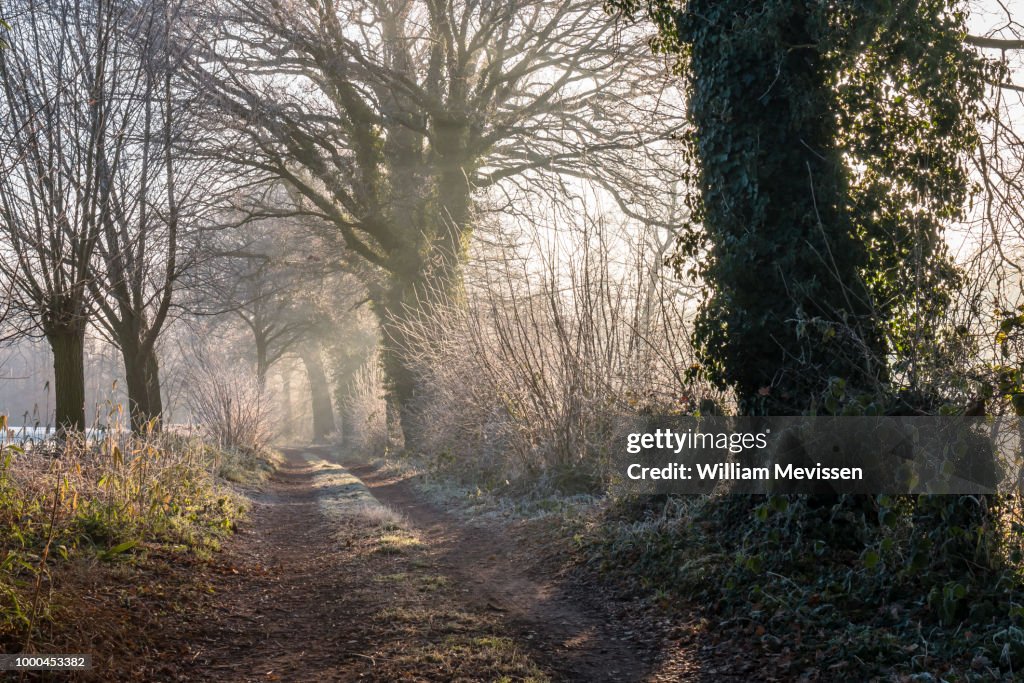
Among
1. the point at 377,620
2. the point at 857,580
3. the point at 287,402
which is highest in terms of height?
the point at 287,402

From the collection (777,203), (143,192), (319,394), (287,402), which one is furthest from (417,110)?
(287,402)

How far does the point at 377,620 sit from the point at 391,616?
0.10m

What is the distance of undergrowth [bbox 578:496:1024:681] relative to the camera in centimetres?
375

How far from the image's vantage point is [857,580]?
4.62m

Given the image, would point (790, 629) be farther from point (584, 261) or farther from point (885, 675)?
point (584, 261)

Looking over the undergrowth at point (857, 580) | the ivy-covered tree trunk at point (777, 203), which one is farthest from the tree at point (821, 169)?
the undergrowth at point (857, 580)

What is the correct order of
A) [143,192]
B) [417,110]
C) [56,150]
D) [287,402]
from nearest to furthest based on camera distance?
1. [56,150]
2. [143,192]
3. [417,110]
4. [287,402]

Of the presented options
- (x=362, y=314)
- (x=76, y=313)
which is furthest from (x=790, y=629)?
(x=362, y=314)

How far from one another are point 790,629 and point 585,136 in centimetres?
1276

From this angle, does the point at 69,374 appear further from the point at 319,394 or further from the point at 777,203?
the point at 319,394

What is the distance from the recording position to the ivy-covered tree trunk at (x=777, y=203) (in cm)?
576

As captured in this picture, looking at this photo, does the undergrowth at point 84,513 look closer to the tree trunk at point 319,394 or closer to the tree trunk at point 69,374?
the tree trunk at point 69,374

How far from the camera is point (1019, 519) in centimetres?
414

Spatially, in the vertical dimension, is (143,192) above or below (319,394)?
above
